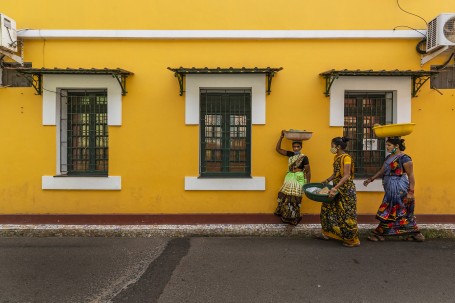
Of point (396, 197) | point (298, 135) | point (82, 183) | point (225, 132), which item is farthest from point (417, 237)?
Answer: point (82, 183)

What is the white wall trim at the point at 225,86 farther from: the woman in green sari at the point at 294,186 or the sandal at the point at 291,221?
the sandal at the point at 291,221

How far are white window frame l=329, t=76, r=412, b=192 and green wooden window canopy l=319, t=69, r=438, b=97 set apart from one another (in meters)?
0.12

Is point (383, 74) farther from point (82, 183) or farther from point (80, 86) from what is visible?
point (82, 183)

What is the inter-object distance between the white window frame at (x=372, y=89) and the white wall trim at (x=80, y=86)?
3.75 m

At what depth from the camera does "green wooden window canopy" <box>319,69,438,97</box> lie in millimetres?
5375

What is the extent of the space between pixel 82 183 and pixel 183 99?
232cm

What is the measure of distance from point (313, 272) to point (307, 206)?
174 centimetres

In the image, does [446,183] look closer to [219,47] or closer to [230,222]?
[230,222]

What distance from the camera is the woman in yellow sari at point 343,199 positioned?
5.09 meters

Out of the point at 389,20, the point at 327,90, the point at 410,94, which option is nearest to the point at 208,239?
the point at 327,90

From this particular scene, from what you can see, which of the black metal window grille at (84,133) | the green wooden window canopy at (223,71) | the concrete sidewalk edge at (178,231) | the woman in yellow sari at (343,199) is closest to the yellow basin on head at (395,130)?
the woman in yellow sari at (343,199)

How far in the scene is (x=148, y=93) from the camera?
19.3ft

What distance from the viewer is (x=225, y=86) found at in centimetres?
585

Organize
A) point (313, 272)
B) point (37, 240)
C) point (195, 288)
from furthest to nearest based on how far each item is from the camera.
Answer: point (37, 240), point (313, 272), point (195, 288)
